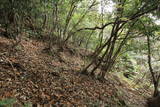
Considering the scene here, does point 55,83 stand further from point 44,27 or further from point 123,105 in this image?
point 44,27

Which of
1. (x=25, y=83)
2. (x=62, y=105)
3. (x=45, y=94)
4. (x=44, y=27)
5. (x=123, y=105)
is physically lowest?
(x=123, y=105)

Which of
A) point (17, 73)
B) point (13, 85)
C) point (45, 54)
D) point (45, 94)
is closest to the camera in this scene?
point (13, 85)

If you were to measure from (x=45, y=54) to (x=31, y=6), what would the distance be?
2.69 metres

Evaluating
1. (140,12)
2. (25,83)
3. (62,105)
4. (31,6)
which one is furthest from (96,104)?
(31,6)

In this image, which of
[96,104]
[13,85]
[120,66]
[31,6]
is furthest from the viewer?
[120,66]

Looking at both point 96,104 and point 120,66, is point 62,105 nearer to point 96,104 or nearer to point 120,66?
point 96,104

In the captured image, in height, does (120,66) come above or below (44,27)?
below

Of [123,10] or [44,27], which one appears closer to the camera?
[123,10]

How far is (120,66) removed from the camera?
13.4 meters

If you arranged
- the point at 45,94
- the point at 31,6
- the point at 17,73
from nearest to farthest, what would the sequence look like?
the point at 45,94 → the point at 17,73 → the point at 31,6

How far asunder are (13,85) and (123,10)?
17.1 feet

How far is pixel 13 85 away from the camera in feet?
10.6

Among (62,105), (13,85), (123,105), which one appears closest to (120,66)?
(123,105)

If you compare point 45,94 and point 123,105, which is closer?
point 45,94
